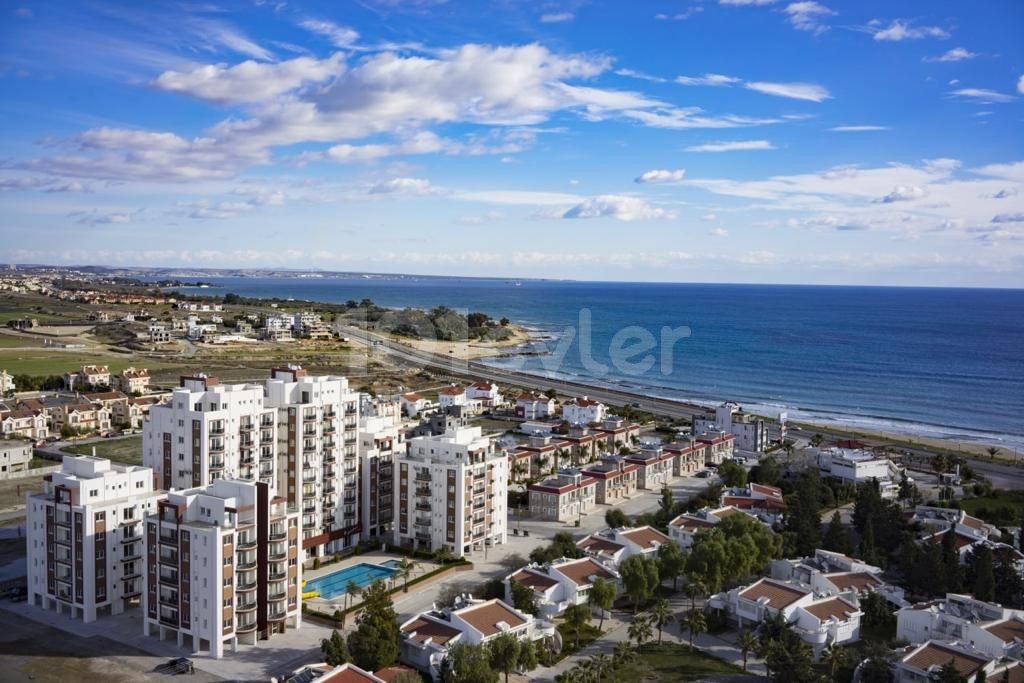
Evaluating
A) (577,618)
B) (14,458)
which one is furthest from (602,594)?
(14,458)

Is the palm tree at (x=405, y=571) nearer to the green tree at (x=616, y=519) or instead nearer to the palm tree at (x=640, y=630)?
the palm tree at (x=640, y=630)

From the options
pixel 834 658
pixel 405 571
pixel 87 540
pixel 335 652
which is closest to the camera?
pixel 335 652

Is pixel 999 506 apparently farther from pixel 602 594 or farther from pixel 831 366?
pixel 831 366

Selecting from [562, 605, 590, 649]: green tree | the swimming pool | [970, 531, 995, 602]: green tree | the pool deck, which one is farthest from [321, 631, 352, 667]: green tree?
[970, 531, 995, 602]: green tree

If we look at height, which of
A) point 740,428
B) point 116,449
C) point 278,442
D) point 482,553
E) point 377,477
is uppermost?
point 278,442

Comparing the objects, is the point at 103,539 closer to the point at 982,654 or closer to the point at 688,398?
the point at 982,654

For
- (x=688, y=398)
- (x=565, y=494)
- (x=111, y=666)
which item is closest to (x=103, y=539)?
(x=111, y=666)

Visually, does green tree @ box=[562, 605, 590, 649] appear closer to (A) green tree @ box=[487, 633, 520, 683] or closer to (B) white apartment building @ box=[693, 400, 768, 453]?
(A) green tree @ box=[487, 633, 520, 683]

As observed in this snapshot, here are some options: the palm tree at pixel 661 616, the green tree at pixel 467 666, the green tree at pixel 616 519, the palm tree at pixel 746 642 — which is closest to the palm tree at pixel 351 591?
the green tree at pixel 467 666
